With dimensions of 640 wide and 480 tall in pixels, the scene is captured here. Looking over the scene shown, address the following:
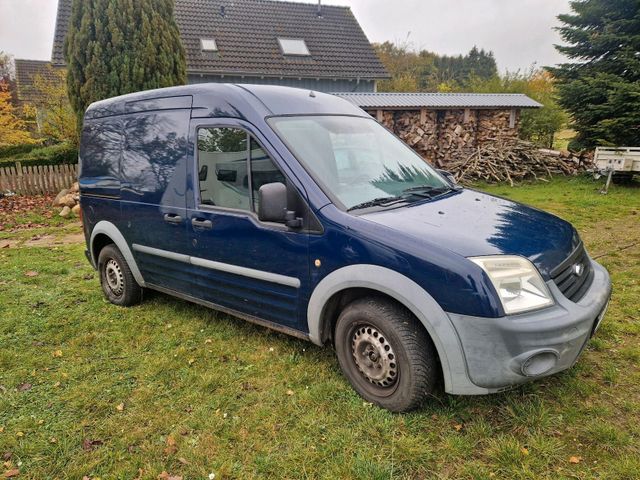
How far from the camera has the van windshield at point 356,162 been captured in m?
3.08

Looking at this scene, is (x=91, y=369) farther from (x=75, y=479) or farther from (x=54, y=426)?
(x=75, y=479)

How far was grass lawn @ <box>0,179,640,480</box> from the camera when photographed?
2.45 metres

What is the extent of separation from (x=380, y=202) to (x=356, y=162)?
18.7 inches

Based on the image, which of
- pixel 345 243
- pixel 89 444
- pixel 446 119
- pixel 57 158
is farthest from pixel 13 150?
pixel 345 243

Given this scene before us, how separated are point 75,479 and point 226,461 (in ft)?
2.71

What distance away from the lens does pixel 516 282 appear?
2.45 metres

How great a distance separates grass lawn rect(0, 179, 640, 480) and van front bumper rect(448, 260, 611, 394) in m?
0.41

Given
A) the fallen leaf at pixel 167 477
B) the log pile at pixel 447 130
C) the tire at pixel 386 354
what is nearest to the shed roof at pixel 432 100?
the log pile at pixel 447 130

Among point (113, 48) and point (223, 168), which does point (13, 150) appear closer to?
point (113, 48)

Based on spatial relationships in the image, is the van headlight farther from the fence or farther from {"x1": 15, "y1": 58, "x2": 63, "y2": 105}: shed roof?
{"x1": 15, "y1": 58, "x2": 63, "y2": 105}: shed roof

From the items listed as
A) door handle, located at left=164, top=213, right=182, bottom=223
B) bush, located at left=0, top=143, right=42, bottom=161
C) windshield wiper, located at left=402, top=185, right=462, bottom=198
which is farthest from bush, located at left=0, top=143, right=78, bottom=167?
windshield wiper, located at left=402, top=185, right=462, bottom=198

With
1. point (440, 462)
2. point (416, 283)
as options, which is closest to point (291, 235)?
point (416, 283)

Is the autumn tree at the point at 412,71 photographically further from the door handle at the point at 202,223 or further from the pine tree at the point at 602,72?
the door handle at the point at 202,223

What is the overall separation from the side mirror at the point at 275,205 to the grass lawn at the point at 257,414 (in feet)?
3.95
